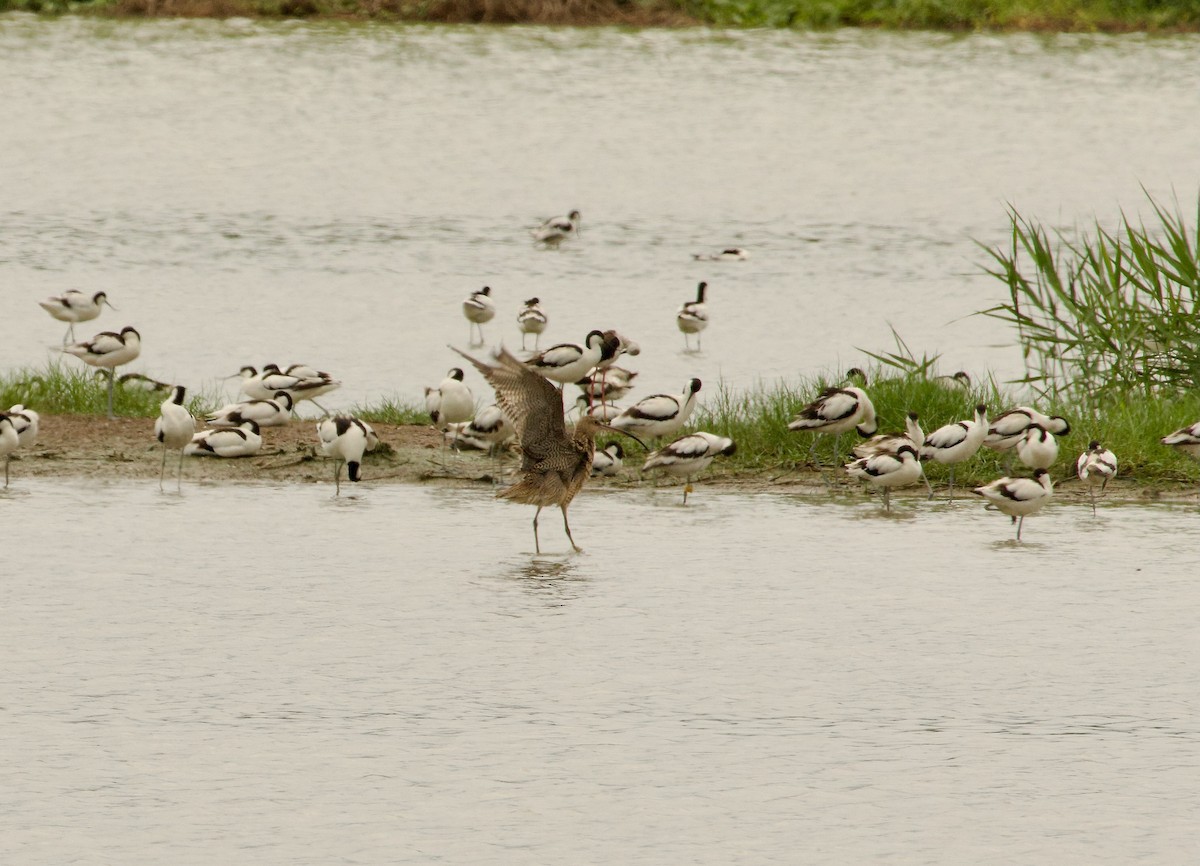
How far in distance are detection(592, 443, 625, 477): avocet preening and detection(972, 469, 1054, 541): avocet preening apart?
286 centimetres

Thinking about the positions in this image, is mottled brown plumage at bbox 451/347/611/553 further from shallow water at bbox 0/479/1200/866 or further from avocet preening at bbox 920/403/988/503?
avocet preening at bbox 920/403/988/503

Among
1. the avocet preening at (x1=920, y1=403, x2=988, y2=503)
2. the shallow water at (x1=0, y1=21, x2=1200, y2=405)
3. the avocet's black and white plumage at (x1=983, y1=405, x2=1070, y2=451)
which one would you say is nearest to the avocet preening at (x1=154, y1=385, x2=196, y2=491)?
the shallow water at (x1=0, y1=21, x2=1200, y2=405)

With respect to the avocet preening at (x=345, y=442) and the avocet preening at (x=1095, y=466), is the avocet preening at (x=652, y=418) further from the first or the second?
the avocet preening at (x=1095, y=466)

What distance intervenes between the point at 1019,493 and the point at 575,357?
17.0 ft

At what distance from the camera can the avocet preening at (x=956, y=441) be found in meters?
13.9

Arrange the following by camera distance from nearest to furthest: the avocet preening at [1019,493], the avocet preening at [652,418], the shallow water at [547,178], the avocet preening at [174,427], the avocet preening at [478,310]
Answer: the avocet preening at [1019,493] < the avocet preening at [174,427] < the avocet preening at [652,418] < the avocet preening at [478,310] < the shallow water at [547,178]

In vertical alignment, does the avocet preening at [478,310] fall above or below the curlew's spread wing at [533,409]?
below

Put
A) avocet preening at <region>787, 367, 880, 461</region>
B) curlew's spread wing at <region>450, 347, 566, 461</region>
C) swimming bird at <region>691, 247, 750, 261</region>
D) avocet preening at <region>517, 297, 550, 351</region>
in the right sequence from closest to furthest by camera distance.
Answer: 1. curlew's spread wing at <region>450, 347, 566, 461</region>
2. avocet preening at <region>787, 367, 880, 461</region>
3. avocet preening at <region>517, 297, 550, 351</region>
4. swimming bird at <region>691, 247, 750, 261</region>

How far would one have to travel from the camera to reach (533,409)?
12.6 m

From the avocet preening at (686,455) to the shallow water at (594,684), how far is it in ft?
0.97

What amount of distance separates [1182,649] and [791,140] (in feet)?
94.4

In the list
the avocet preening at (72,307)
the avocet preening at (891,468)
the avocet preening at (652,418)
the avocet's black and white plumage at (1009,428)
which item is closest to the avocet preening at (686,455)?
the avocet preening at (652,418)

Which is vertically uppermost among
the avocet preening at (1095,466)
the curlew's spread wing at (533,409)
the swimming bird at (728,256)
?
the curlew's spread wing at (533,409)

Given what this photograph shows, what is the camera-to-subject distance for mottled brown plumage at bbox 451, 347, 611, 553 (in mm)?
12523
